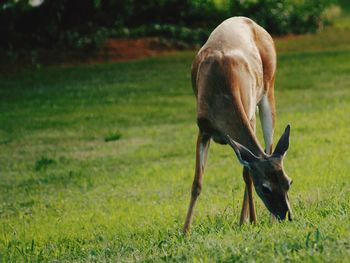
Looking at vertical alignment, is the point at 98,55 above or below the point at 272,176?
below

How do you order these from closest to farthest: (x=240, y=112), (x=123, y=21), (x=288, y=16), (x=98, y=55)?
(x=240, y=112) < (x=98, y=55) < (x=123, y=21) < (x=288, y=16)

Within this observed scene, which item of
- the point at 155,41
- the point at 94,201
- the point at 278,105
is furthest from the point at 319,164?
the point at 155,41

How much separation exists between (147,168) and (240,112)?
5.48m

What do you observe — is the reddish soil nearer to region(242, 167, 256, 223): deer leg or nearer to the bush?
the bush

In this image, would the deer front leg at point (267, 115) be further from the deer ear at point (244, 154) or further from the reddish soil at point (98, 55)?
the reddish soil at point (98, 55)

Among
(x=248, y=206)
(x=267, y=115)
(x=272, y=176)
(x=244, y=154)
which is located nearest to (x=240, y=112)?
(x=244, y=154)

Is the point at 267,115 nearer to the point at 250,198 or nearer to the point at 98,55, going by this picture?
the point at 250,198

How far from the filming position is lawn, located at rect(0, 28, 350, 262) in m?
7.77

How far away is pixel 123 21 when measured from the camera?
1145 inches

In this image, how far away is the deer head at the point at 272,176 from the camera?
8.44 m

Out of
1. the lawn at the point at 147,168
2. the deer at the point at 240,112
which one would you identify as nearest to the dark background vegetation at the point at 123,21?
the lawn at the point at 147,168

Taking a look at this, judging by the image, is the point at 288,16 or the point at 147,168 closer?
the point at 147,168

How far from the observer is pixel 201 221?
965 centimetres

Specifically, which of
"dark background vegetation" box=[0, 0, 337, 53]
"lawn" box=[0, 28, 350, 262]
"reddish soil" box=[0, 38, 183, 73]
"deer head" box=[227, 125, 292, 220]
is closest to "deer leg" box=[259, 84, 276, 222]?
"lawn" box=[0, 28, 350, 262]
